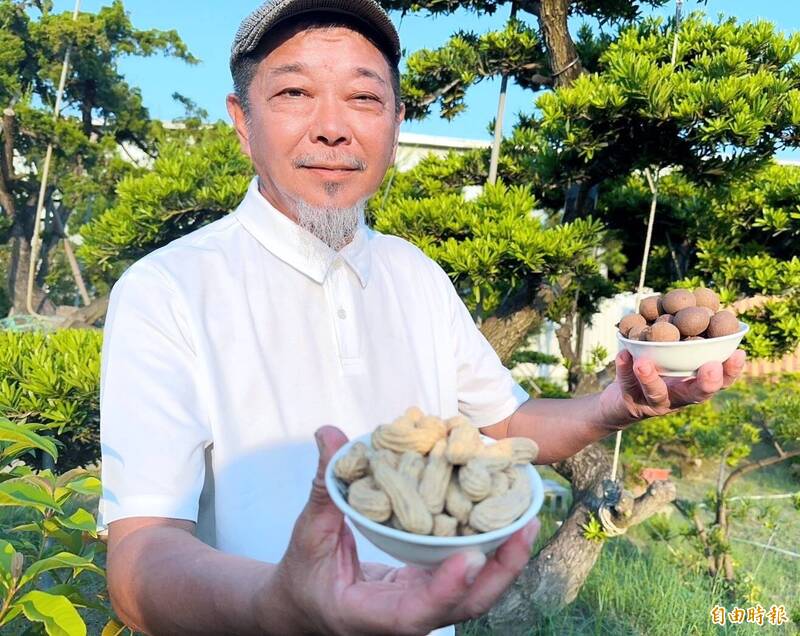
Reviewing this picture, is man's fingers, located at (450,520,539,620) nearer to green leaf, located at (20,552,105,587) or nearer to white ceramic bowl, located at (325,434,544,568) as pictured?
white ceramic bowl, located at (325,434,544,568)

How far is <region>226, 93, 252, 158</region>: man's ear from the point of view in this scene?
1400 mm

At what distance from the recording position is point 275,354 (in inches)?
47.6

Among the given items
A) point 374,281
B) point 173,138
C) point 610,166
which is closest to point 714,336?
point 374,281

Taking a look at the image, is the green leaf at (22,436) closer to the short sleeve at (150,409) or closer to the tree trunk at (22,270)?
the short sleeve at (150,409)

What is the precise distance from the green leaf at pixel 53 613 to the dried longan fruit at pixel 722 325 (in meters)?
1.11

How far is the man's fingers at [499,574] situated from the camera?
705 millimetres

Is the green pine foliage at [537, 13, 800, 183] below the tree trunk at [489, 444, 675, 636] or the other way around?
the other way around

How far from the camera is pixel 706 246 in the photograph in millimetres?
3018

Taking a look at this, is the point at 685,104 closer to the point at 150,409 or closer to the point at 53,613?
the point at 150,409

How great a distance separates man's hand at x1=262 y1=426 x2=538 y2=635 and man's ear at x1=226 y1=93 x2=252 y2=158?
0.80 metres

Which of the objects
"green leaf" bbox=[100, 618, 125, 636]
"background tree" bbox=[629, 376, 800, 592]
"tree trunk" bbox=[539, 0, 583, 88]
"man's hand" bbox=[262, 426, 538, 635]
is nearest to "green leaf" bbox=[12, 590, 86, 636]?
"green leaf" bbox=[100, 618, 125, 636]

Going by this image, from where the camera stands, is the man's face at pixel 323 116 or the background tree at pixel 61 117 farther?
the background tree at pixel 61 117

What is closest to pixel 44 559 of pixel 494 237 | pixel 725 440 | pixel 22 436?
pixel 22 436

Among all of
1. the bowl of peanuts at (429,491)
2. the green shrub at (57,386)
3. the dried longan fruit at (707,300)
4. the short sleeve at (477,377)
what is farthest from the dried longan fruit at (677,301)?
the green shrub at (57,386)
